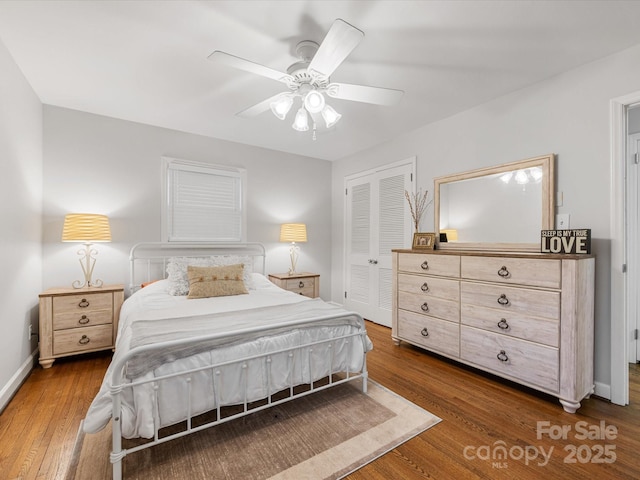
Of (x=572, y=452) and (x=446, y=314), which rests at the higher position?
(x=446, y=314)

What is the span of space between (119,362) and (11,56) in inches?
101

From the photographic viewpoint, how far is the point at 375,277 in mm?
4270

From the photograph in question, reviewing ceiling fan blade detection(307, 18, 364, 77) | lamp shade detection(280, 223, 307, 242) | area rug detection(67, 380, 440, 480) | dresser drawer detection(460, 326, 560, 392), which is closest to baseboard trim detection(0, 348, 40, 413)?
area rug detection(67, 380, 440, 480)

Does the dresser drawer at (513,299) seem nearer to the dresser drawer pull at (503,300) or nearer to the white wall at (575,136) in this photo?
the dresser drawer pull at (503,300)

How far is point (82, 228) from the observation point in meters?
2.86

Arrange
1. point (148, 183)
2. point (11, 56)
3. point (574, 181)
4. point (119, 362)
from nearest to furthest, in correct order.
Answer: point (119, 362)
point (11, 56)
point (574, 181)
point (148, 183)

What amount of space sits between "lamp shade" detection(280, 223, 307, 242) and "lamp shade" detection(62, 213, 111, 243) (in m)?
2.10

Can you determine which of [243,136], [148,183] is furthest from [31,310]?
[243,136]

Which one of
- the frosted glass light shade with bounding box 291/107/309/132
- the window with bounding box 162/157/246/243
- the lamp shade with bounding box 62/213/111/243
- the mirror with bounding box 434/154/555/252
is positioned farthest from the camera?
the window with bounding box 162/157/246/243

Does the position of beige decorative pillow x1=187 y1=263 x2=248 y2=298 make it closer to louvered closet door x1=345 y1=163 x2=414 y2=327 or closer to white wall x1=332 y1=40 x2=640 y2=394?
louvered closet door x1=345 y1=163 x2=414 y2=327

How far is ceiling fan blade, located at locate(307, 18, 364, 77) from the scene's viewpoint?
1.46 metres

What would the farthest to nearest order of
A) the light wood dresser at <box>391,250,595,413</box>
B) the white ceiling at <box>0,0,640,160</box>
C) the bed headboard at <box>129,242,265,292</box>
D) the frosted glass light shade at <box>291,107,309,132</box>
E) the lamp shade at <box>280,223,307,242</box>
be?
1. the lamp shade at <box>280,223,307,242</box>
2. the bed headboard at <box>129,242,265,292</box>
3. the frosted glass light shade at <box>291,107,309,132</box>
4. the light wood dresser at <box>391,250,595,413</box>
5. the white ceiling at <box>0,0,640,160</box>

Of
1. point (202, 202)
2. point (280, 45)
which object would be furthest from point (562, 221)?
point (202, 202)

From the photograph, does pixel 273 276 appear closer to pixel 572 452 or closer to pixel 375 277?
pixel 375 277
